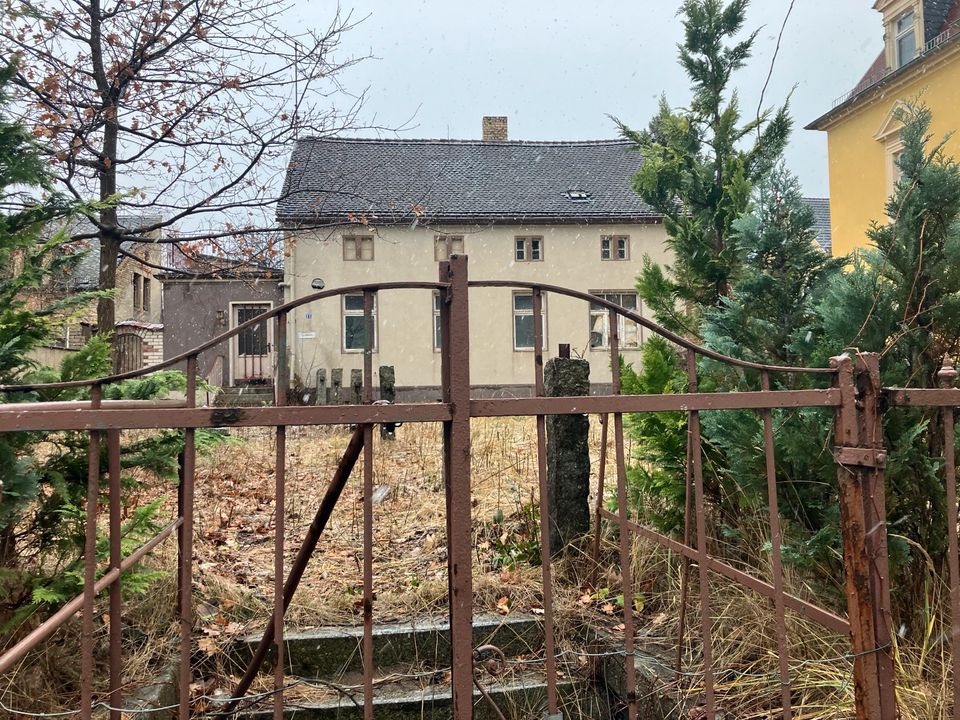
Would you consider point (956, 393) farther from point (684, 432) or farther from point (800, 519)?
point (684, 432)

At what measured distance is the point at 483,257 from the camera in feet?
68.3

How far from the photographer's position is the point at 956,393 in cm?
219

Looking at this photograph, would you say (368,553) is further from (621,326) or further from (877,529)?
(621,326)

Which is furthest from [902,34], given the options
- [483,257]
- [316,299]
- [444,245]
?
[316,299]

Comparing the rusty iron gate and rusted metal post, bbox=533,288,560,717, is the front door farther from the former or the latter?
rusted metal post, bbox=533,288,560,717

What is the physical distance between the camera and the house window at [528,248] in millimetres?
20953

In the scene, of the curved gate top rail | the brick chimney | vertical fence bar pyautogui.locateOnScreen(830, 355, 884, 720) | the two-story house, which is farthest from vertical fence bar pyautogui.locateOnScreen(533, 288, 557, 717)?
the brick chimney

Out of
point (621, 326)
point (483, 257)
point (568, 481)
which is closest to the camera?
point (568, 481)

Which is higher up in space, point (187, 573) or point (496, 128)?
point (496, 128)

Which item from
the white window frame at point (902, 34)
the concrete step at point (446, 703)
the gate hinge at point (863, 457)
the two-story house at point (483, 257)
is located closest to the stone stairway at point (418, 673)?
the concrete step at point (446, 703)

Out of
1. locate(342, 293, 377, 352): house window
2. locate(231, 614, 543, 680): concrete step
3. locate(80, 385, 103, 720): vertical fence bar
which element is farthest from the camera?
locate(342, 293, 377, 352): house window

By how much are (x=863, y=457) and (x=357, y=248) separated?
1808cm

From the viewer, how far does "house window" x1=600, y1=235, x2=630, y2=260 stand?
2083 centimetres

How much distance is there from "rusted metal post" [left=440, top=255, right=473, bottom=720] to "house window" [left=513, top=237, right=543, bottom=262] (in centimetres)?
1926
